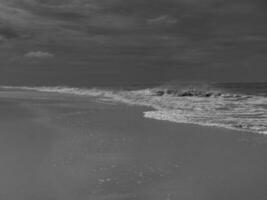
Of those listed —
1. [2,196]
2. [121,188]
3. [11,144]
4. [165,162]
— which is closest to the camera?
[2,196]

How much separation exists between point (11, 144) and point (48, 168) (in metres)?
3.02

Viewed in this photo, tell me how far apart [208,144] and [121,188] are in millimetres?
4610

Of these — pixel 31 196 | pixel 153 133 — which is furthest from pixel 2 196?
pixel 153 133

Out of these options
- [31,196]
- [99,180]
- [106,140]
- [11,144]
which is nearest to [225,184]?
[99,180]

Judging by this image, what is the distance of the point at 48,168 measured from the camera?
767 cm

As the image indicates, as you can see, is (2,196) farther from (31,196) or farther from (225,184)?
(225,184)

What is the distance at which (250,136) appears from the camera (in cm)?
→ 1143

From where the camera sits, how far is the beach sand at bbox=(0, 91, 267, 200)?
6148mm

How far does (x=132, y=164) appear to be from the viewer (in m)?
8.09

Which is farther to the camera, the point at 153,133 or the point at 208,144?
the point at 153,133

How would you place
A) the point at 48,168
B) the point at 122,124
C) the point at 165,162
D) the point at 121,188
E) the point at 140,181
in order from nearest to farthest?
the point at 121,188 → the point at 140,181 → the point at 48,168 → the point at 165,162 → the point at 122,124

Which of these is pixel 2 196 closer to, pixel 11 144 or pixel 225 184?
pixel 225 184

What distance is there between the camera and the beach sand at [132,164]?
6148 mm

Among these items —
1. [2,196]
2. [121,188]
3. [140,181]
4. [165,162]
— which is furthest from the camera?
[165,162]
